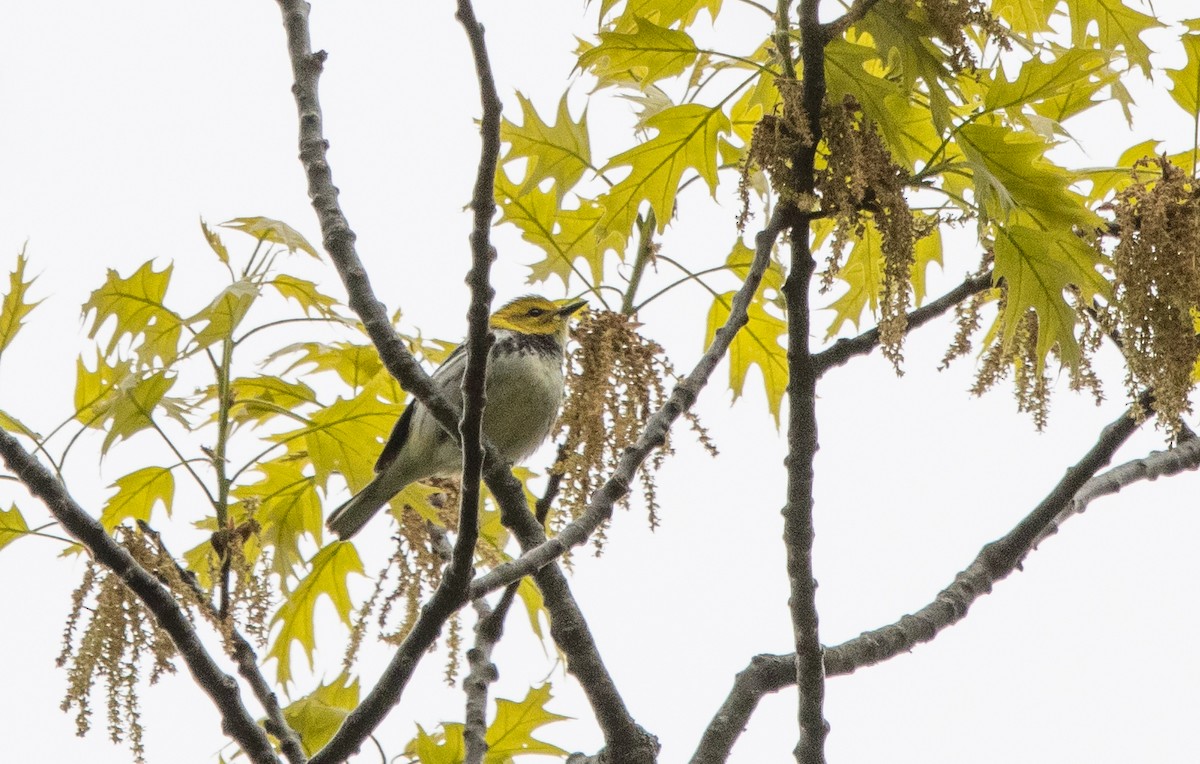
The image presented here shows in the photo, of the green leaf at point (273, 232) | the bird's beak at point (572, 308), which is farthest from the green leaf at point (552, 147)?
the bird's beak at point (572, 308)

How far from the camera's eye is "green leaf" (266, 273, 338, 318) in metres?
3.34

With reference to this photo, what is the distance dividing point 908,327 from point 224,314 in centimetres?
153

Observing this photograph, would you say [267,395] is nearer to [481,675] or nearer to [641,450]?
[481,675]

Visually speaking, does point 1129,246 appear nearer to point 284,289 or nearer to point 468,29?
point 468,29

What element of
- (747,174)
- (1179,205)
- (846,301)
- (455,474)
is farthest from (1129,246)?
(455,474)

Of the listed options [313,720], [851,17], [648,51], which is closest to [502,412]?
[313,720]

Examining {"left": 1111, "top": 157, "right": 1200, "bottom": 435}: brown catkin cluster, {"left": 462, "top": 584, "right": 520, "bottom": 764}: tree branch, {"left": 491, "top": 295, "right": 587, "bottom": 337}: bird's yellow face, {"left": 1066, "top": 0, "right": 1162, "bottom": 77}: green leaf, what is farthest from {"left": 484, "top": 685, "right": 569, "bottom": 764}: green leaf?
{"left": 1066, "top": 0, "right": 1162, "bottom": 77}: green leaf

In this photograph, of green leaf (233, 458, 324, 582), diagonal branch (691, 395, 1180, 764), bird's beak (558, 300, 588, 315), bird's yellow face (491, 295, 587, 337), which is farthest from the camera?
bird's yellow face (491, 295, 587, 337)

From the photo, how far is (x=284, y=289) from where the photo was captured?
11.2 feet

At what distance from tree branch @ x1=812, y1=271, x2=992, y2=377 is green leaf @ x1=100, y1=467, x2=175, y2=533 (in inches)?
62.3

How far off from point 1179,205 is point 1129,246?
0.46ft

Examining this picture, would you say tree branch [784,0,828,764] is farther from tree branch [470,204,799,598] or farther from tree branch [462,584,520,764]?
tree branch [462,584,520,764]

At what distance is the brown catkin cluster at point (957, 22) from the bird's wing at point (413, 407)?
2216 millimetres

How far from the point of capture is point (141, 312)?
312 centimetres
